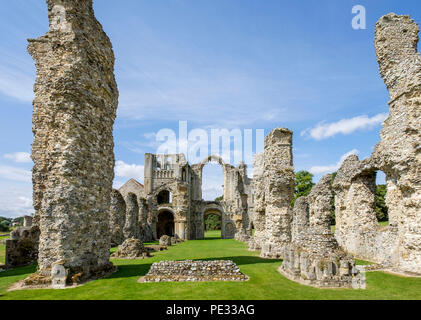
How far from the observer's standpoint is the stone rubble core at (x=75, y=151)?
731 cm

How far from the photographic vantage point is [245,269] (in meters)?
9.65

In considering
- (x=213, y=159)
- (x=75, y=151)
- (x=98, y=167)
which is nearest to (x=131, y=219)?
(x=98, y=167)

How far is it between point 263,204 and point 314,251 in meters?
9.92

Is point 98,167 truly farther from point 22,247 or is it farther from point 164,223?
point 164,223

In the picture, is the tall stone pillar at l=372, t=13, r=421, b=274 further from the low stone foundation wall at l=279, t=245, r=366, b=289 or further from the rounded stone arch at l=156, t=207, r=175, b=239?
the rounded stone arch at l=156, t=207, r=175, b=239

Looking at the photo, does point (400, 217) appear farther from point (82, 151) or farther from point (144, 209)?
point (144, 209)

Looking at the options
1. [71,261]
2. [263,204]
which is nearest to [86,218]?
[71,261]

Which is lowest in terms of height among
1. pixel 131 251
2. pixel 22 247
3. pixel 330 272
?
pixel 131 251

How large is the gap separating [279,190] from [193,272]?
729 cm

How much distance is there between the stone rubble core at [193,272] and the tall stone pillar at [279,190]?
18.7ft

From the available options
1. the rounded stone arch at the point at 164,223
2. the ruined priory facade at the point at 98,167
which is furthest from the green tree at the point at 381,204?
the rounded stone arch at the point at 164,223

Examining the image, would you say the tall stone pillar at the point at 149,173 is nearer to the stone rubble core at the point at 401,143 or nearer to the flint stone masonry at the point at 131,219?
the flint stone masonry at the point at 131,219

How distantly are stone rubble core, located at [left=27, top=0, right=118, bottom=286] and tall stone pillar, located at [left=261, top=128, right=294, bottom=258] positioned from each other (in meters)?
7.92

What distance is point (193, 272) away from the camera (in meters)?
7.93
